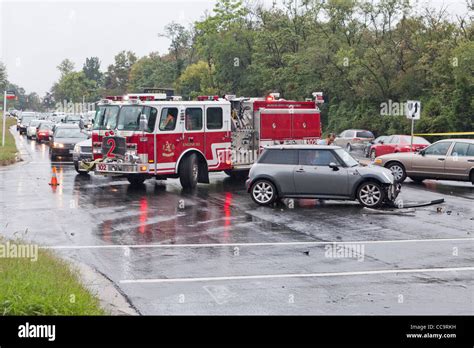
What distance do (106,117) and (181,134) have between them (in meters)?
2.40

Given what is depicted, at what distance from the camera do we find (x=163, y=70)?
283ft

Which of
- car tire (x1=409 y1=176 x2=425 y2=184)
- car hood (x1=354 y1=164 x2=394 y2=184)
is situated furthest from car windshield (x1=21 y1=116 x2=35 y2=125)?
car hood (x1=354 y1=164 x2=394 y2=184)

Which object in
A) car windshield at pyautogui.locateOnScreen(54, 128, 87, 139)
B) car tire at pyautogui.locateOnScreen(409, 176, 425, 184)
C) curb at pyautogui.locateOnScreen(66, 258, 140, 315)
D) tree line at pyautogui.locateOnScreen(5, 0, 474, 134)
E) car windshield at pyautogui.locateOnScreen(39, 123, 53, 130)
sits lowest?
curb at pyautogui.locateOnScreen(66, 258, 140, 315)

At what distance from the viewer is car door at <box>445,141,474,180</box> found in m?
23.0

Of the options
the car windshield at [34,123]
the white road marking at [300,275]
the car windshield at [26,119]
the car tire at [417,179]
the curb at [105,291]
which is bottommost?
the white road marking at [300,275]

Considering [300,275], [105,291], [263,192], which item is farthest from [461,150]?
[105,291]

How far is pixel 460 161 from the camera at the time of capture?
23.1m

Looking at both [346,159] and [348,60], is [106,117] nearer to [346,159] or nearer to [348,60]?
[346,159]

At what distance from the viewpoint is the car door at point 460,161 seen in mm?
23016

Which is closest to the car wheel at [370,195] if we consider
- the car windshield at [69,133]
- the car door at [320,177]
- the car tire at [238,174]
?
the car door at [320,177]

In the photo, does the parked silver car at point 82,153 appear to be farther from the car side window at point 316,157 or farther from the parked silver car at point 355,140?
the parked silver car at point 355,140

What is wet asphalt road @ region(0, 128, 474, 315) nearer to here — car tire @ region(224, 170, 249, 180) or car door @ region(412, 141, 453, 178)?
car door @ region(412, 141, 453, 178)
